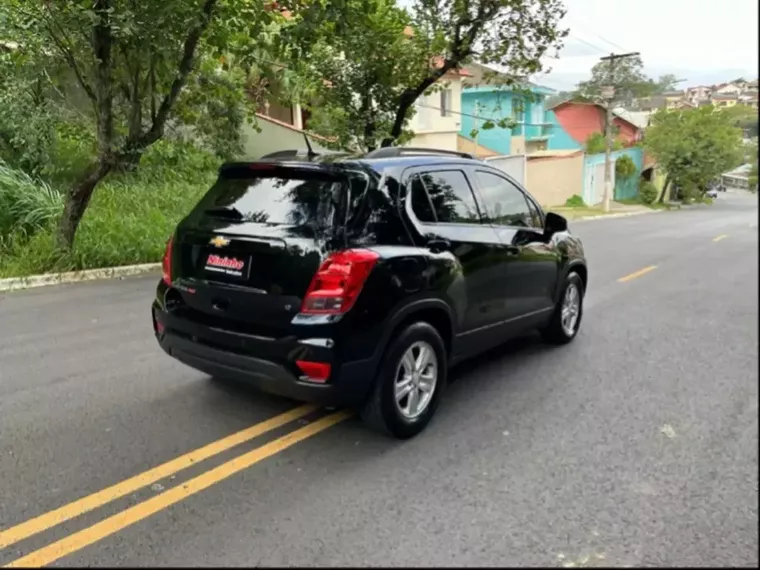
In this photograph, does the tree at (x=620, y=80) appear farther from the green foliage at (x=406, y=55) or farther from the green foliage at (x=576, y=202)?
the green foliage at (x=576, y=202)

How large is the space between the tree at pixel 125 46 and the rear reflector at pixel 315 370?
18.3ft

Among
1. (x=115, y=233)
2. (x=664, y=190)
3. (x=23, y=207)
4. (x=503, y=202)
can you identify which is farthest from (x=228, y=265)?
(x=664, y=190)

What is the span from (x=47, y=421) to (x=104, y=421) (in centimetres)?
36

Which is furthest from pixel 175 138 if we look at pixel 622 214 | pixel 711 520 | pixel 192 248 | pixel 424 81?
pixel 622 214

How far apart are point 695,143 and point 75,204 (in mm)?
7885

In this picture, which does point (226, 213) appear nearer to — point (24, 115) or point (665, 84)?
point (665, 84)

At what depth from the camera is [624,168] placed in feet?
62.6

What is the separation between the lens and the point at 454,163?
4773 mm

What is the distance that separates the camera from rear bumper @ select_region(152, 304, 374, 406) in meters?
3.70

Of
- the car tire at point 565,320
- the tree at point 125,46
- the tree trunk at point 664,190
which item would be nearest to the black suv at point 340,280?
the car tire at point 565,320

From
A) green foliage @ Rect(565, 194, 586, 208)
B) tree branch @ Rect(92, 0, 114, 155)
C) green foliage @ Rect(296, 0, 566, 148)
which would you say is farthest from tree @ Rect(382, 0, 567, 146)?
green foliage @ Rect(565, 194, 586, 208)

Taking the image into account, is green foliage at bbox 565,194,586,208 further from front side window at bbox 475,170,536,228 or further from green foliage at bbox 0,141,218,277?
front side window at bbox 475,170,536,228

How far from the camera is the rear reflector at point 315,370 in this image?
3652 mm

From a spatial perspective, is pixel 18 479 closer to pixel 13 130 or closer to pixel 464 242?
pixel 464 242
